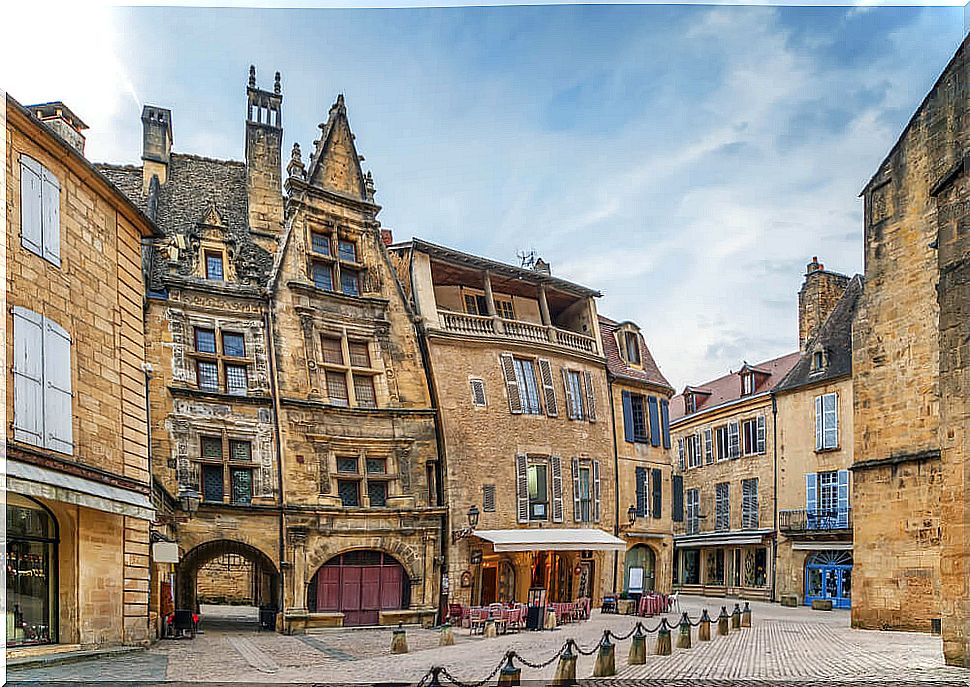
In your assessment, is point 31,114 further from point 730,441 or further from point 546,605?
point 730,441

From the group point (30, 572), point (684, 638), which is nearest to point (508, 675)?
point (684, 638)

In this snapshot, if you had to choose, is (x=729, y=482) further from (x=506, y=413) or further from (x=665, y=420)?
(x=506, y=413)

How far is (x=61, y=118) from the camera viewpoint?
1013cm

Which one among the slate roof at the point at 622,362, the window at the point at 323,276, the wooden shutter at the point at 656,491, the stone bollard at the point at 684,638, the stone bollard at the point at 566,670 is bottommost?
the stone bollard at the point at 684,638

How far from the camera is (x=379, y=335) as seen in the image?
12297 millimetres

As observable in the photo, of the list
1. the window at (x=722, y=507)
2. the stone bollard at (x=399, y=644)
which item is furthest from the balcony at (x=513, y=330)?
the window at (x=722, y=507)

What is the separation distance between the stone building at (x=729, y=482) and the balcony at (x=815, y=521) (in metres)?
0.53

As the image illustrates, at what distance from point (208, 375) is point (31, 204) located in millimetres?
3234

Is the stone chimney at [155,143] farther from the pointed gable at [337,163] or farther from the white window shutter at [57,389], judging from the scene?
the white window shutter at [57,389]

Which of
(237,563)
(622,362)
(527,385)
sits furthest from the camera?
(622,362)

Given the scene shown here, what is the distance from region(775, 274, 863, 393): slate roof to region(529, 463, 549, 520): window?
10.2 meters

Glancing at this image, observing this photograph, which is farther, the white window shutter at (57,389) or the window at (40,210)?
the white window shutter at (57,389)

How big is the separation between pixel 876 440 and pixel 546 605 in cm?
530

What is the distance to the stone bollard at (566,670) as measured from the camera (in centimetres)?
858
